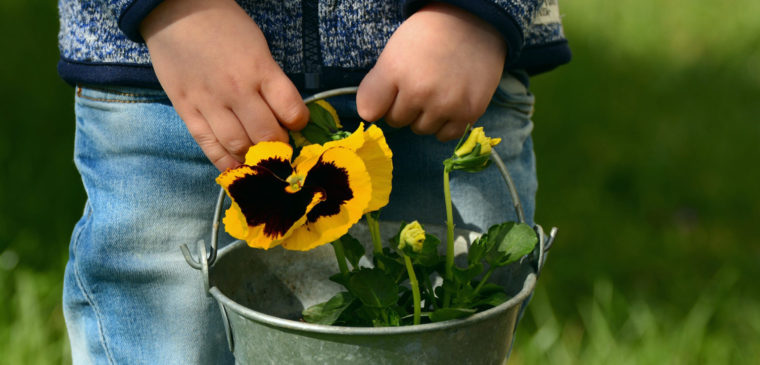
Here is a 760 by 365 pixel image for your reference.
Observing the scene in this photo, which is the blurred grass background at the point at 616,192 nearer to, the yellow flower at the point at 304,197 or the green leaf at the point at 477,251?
the green leaf at the point at 477,251

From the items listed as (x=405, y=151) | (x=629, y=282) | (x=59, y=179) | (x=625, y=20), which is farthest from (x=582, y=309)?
(x=625, y=20)

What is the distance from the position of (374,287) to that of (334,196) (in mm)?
108

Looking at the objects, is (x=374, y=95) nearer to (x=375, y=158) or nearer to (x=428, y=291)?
(x=375, y=158)

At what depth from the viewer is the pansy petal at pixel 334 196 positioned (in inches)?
27.7

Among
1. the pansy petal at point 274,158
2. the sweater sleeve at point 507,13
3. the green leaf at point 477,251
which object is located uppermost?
the sweater sleeve at point 507,13

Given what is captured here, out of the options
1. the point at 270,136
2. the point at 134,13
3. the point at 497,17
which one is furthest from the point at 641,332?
the point at 134,13

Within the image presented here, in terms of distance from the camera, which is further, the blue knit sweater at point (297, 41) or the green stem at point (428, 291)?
the blue knit sweater at point (297, 41)

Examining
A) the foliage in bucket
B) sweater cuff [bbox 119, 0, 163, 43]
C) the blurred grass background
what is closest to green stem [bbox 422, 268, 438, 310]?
the foliage in bucket

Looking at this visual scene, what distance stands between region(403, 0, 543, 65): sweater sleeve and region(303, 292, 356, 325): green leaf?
333 mm

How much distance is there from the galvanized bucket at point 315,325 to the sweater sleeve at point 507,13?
0.14 meters

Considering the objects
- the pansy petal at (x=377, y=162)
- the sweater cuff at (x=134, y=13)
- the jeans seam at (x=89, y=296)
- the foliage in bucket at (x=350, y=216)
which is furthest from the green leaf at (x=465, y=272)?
the jeans seam at (x=89, y=296)

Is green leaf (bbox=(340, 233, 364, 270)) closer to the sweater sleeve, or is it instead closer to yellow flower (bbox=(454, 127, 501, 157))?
yellow flower (bbox=(454, 127, 501, 157))

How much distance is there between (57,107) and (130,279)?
134cm

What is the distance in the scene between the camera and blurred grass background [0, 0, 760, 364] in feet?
4.65
